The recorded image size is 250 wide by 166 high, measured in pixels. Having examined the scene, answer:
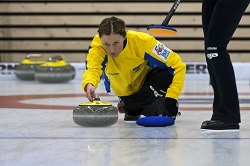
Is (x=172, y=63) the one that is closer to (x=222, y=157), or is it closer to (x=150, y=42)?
(x=150, y=42)

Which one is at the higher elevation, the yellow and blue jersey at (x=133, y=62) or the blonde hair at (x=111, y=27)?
the blonde hair at (x=111, y=27)

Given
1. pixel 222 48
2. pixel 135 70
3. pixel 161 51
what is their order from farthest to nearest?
pixel 135 70 < pixel 161 51 < pixel 222 48

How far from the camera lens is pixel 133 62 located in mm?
3064

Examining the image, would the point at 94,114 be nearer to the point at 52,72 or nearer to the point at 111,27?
the point at 111,27

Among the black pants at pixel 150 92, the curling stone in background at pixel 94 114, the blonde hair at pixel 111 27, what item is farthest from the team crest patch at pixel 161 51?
the curling stone in background at pixel 94 114

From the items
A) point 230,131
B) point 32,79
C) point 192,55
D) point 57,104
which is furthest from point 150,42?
point 192,55

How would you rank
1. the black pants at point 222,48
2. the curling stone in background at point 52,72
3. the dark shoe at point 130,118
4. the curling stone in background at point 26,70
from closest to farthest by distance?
the black pants at point 222,48
the dark shoe at point 130,118
the curling stone in background at point 52,72
the curling stone in background at point 26,70

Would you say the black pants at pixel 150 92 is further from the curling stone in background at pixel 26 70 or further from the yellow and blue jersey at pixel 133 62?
the curling stone in background at pixel 26 70

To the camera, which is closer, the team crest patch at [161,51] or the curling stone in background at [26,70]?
the team crest patch at [161,51]

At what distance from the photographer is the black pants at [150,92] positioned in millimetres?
3137


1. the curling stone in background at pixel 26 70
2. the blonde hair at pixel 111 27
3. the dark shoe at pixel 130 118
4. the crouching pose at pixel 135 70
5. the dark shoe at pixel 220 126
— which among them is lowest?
the curling stone in background at pixel 26 70

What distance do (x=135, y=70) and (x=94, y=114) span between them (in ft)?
1.37

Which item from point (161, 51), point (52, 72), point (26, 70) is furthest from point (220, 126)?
point (26, 70)

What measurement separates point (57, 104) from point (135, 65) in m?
1.24
